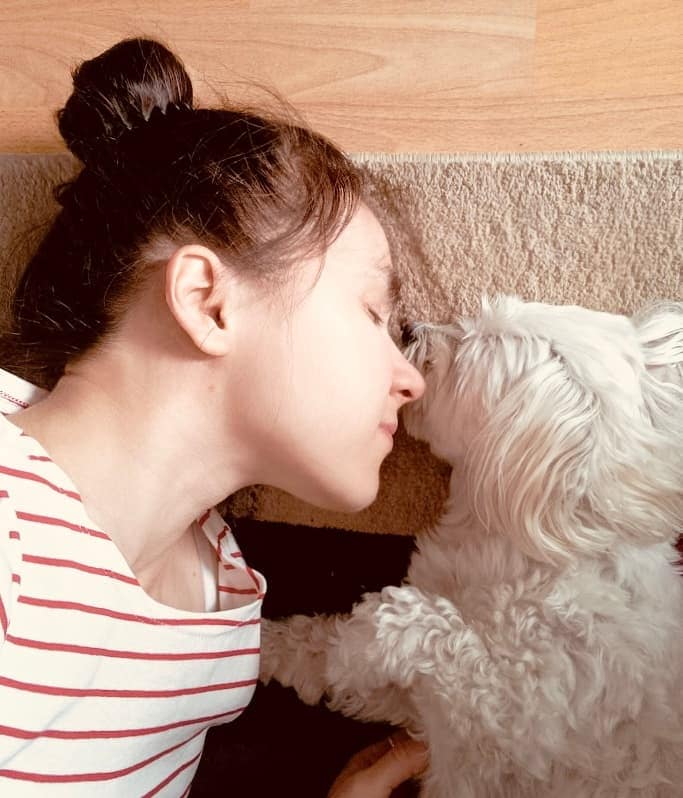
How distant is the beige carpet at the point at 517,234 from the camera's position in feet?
3.63

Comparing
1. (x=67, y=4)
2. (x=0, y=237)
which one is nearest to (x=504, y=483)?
(x=0, y=237)

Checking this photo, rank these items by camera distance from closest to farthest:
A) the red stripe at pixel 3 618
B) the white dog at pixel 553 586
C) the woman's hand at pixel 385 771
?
the red stripe at pixel 3 618 → the white dog at pixel 553 586 → the woman's hand at pixel 385 771

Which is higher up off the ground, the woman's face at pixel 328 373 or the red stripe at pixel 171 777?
the woman's face at pixel 328 373

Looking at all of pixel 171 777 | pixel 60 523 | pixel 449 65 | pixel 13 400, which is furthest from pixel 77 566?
pixel 449 65

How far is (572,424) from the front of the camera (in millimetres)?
942

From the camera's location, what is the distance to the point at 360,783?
108cm

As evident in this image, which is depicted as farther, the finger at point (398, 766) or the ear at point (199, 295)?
the finger at point (398, 766)

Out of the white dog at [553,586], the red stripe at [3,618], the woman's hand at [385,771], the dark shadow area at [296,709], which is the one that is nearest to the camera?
the red stripe at [3,618]

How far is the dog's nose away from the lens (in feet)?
3.69

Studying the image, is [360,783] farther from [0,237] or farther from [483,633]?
[0,237]

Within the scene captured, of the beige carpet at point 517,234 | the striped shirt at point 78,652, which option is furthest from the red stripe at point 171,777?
the beige carpet at point 517,234

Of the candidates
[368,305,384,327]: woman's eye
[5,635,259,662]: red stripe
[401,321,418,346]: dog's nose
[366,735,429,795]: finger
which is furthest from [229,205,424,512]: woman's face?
[366,735,429,795]: finger

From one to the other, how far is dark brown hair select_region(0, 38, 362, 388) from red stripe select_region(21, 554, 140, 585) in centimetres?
26

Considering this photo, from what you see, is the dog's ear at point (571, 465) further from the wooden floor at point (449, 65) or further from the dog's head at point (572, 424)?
the wooden floor at point (449, 65)
